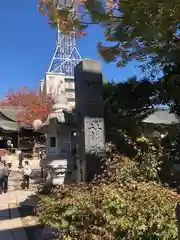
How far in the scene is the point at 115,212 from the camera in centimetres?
348

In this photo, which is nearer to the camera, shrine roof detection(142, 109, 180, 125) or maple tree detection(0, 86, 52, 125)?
shrine roof detection(142, 109, 180, 125)

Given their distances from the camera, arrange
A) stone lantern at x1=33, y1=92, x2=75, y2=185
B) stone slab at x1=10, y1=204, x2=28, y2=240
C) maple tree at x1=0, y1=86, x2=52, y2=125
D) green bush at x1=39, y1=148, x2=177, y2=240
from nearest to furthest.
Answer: green bush at x1=39, y1=148, x2=177, y2=240
stone slab at x1=10, y1=204, x2=28, y2=240
stone lantern at x1=33, y1=92, x2=75, y2=185
maple tree at x1=0, y1=86, x2=52, y2=125

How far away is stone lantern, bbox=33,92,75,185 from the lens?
6910mm

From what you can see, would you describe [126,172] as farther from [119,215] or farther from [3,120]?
[3,120]

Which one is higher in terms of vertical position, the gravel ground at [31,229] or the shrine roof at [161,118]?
the shrine roof at [161,118]

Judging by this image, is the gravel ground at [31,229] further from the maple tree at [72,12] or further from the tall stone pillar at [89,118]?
the maple tree at [72,12]

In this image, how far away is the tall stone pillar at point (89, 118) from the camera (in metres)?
5.73

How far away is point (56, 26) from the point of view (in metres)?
4.11

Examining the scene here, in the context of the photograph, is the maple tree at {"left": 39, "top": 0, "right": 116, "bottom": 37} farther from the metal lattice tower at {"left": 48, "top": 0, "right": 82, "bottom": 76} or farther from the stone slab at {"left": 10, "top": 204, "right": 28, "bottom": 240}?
the metal lattice tower at {"left": 48, "top": 0, "right": 82, "bottom": 76}

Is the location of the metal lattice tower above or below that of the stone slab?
above

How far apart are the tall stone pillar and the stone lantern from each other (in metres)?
0.82

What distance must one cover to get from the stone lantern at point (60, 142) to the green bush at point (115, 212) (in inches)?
105

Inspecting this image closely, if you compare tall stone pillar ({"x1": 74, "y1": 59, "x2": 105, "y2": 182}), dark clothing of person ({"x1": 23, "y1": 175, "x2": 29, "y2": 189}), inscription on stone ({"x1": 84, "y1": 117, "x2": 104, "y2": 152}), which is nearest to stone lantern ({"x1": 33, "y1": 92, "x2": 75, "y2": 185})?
tall stone pillar ({"x1": 74, "y1": 59, "x2": 105, "y2": 182})

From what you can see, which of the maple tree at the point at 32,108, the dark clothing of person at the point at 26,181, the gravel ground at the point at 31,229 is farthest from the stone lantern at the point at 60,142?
the maple tree at the point at 32,108
